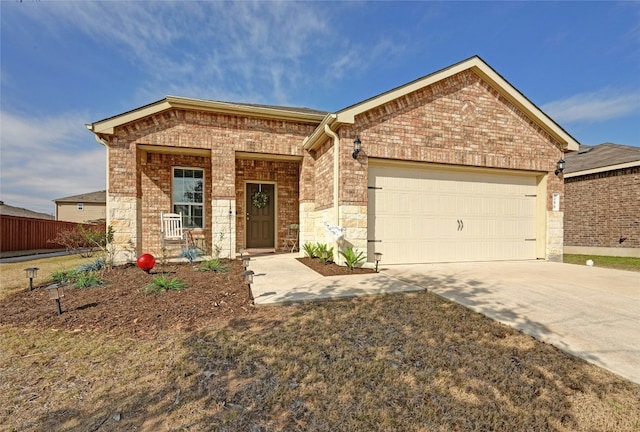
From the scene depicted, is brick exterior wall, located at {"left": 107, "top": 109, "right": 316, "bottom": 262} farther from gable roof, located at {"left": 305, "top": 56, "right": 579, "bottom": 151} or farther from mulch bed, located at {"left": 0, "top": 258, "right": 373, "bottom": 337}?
mulch bed, located at {"left": 0, "top": 258, "right": 373, "bottom": 337}

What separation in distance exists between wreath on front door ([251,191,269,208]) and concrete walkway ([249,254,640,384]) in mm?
2810

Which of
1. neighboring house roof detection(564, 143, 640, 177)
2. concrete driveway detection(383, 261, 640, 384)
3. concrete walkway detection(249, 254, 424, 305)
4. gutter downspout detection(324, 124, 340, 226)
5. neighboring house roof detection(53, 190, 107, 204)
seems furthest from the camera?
neighboring house roof detection(53, 190, 107, 204)

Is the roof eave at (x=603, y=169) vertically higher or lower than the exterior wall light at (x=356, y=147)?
higher

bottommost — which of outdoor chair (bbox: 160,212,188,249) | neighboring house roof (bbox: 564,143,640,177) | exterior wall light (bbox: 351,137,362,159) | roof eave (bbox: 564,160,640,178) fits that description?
outdoor chair (bbox: 160,212,188,249)

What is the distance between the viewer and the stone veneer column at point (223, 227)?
742 cm

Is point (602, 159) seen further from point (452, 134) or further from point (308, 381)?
point (308, 381)

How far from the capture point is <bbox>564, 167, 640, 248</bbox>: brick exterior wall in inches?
391

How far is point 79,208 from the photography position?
24531 mm

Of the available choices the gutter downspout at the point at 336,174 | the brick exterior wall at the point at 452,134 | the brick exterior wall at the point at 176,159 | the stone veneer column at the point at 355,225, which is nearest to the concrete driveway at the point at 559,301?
the stone veneer column at the point at 355,225

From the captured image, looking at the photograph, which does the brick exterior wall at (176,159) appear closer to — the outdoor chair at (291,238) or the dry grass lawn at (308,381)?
the outdoor chair at (291,238)

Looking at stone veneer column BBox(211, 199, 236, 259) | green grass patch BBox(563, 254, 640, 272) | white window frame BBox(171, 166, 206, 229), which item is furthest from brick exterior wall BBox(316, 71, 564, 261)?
white window frame BBox(171, 166, 206, 229)

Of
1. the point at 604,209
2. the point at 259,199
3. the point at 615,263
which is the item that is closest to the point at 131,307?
the point at 259,199

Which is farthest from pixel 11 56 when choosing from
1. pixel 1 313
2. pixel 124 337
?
pixel 124 337

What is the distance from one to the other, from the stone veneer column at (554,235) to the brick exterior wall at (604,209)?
5.14 meters
